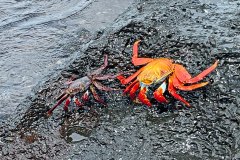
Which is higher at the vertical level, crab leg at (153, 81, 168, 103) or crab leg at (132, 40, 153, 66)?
crab leg at (132, 40, 153, 66)

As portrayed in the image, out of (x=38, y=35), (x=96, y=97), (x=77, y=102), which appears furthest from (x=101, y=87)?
(x=38, y=35)

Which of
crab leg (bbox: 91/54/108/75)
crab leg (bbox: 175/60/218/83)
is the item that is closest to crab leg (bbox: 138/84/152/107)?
crab leg (bbox: 175/60/218/83)

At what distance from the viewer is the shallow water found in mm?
5312

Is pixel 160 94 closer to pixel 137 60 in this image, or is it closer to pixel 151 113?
pixel 151 113

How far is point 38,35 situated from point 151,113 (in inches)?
137

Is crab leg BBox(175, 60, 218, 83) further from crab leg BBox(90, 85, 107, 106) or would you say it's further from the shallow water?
the shallow water

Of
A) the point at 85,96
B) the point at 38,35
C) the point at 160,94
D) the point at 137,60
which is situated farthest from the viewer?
the point at 38,35

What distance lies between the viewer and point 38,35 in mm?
6680

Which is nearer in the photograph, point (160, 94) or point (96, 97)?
point (160, 94)

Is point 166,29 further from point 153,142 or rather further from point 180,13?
point 153,142

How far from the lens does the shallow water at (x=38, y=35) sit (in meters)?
5.31

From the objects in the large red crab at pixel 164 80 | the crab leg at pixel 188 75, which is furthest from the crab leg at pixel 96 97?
the crab leg at pixel 188 75

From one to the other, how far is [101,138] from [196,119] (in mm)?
1050

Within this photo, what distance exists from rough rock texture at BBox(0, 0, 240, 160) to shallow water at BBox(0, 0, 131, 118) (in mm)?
527
